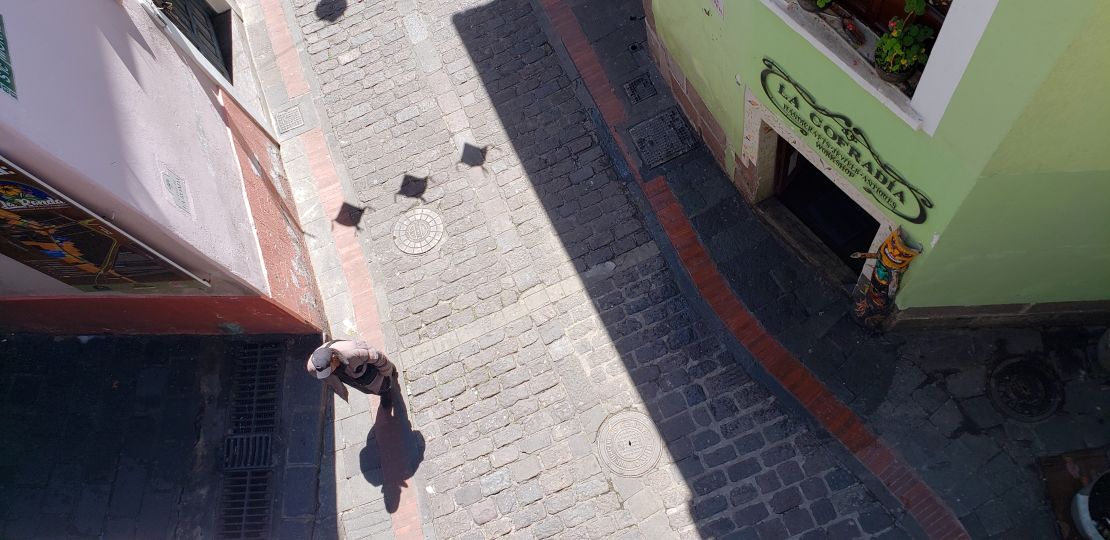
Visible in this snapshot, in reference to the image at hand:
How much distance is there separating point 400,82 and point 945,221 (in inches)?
323

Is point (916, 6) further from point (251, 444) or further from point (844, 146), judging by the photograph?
point (251, 444)

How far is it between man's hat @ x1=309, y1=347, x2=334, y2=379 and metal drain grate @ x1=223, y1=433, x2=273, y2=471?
6.80 ft

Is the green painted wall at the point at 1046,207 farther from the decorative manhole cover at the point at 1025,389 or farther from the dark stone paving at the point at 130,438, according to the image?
the dark stone paving at the point at 130,438

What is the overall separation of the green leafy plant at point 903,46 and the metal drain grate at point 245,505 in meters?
8.40

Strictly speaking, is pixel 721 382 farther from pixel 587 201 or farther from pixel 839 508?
pixel 587 201

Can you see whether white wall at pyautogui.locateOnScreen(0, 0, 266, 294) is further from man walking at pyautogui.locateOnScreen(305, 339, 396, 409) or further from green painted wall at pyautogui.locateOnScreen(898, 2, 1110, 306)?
green painted wall at pyautogui.locateOnScreen(898, 2, 1110, 306)

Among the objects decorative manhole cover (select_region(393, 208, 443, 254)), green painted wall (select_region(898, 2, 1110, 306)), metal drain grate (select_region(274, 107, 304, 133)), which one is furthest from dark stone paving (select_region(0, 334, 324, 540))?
green painted wall (select_region(898, 2, 1110, 306))

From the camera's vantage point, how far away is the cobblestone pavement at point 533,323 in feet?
28.7

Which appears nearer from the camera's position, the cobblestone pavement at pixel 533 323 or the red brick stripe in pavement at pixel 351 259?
the cobblestone pavement at pixel 533 323

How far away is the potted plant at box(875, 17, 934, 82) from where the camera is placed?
5629 mm

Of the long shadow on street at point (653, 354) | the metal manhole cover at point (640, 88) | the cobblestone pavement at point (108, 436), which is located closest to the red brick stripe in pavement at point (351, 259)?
the cobblestone pavement at point (108, 436)

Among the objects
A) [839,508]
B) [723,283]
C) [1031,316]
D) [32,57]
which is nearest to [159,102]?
[32,57]

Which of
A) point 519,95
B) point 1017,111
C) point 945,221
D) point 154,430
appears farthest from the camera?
point 519,95

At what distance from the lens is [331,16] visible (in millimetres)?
12531
